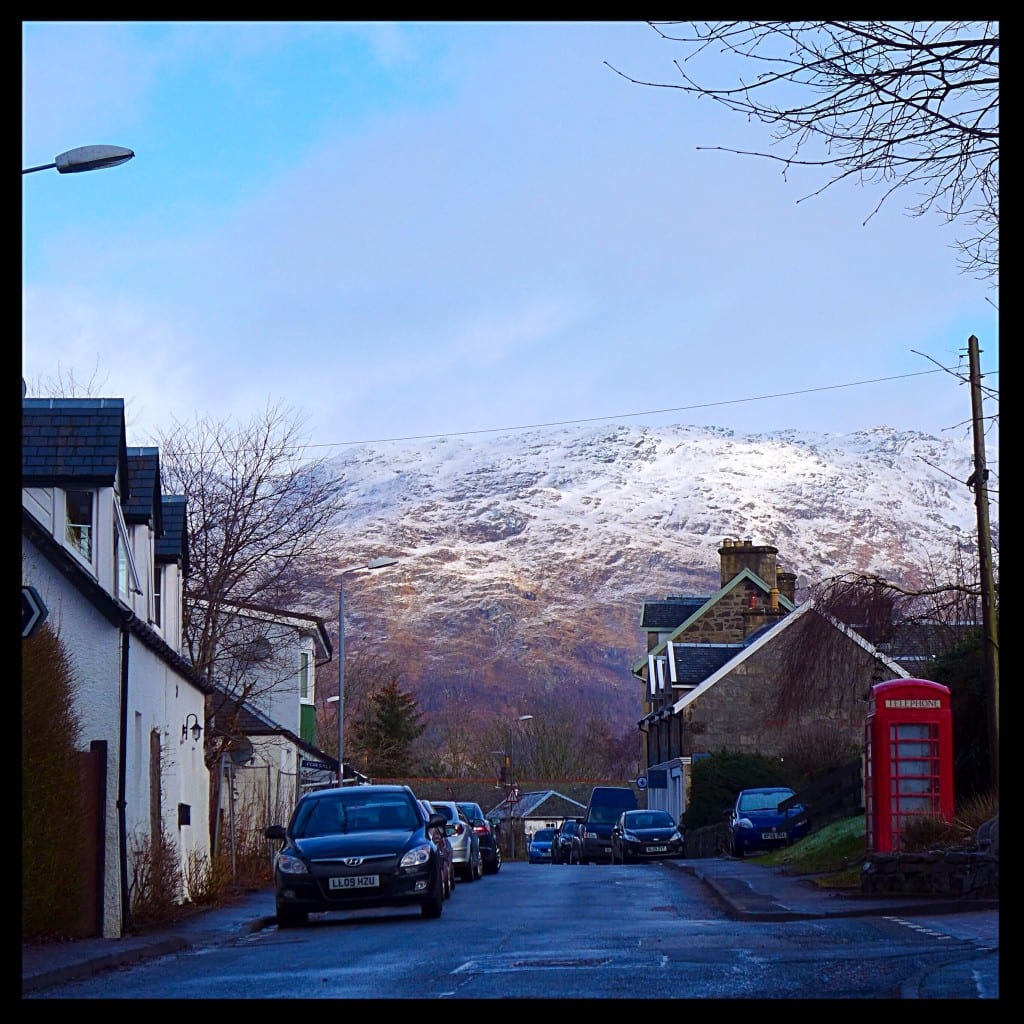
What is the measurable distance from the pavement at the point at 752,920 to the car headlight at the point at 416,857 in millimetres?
1930

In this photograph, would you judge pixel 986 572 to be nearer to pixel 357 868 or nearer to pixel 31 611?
pixel 357 868

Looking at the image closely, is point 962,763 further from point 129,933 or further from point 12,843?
point 12,843

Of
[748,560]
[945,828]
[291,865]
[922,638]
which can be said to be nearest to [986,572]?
[922,638]

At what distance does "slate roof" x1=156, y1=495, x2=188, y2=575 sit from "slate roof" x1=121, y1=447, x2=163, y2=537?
3.78 feet

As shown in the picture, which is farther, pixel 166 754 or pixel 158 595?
pixel 158 595

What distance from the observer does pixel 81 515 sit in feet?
71.2

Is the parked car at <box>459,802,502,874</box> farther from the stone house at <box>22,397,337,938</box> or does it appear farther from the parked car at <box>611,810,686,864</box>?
the stone house at <box>22,397,337,938</box>

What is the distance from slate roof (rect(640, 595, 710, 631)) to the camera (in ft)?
242

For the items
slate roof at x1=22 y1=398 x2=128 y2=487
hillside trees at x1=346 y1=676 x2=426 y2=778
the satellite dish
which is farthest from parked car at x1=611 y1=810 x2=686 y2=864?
hillside trees at x1=346 y1=676 x2=426 y2=778

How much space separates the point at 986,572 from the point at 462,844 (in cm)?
1148

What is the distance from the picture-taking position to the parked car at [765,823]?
129 feet

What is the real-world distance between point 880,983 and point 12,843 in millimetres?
5656

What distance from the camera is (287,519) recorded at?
1442 inches
